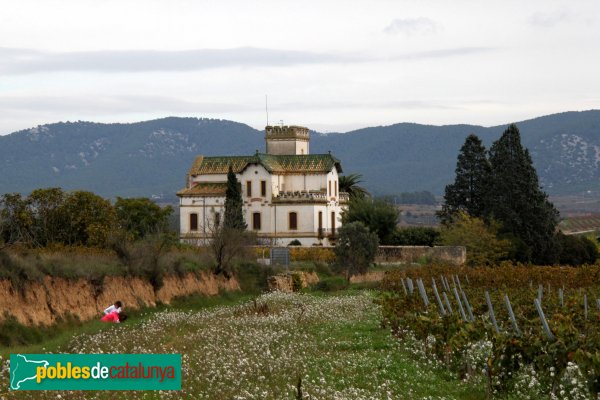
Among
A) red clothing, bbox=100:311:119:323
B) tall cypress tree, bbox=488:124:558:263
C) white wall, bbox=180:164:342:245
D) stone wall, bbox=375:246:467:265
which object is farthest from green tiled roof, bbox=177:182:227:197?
red clothing, bbox=100:311:119:323

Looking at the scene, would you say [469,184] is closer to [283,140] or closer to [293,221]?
[293,221]

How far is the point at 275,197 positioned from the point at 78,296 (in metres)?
49.2

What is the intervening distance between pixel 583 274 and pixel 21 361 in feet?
90.2

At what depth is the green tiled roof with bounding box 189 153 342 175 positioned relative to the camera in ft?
273

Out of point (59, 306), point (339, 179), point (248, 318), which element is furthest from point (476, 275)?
point (339, 179)

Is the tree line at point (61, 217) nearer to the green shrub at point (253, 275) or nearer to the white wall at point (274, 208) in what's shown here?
the green shrub at point (253, 275)

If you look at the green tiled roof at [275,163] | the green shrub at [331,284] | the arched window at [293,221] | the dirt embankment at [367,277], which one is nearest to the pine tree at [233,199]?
the green tiled roof at [275,163]

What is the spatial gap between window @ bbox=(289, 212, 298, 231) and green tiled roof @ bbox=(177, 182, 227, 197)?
15.8 ft

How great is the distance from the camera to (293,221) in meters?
82.4

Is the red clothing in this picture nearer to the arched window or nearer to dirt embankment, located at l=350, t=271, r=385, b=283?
dirt embankment, located at l=350, t=271, r=385, b=283

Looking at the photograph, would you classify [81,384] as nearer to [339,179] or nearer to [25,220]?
[25,220]

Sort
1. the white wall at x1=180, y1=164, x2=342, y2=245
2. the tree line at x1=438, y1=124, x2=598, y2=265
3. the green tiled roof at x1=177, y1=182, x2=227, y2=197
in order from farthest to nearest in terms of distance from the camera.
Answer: the green tiled roof at x1=177, y1=182, x2=227, y2=197 < the white wall at x1=180, y1=164, x2=342, y2=245 < the tree line at x1=438, y1=124, x2=598, y2=265

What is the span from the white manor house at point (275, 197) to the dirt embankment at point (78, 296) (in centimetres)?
3884

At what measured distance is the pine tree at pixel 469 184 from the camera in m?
79.9
